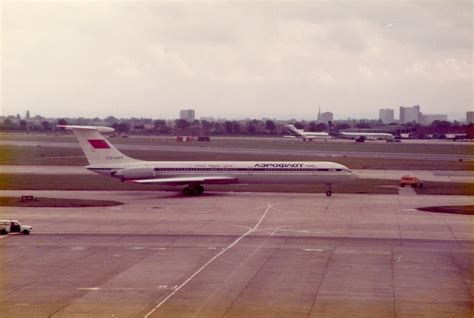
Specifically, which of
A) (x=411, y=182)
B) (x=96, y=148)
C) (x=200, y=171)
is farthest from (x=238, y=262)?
(x=411, y=182)

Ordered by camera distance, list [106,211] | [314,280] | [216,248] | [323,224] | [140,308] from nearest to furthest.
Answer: [140,308]
[314,280]
[216,248]
[323,224]
[106,211]

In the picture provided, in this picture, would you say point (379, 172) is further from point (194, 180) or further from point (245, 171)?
point (194, 180)

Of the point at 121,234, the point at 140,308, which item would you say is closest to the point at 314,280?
the point at 140,308

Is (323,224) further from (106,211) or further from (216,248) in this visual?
(106,211)

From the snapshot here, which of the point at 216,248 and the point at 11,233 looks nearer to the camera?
the point at 216,248

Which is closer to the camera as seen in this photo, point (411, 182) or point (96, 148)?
point (96, 148)

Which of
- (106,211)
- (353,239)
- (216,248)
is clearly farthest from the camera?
(106,211)

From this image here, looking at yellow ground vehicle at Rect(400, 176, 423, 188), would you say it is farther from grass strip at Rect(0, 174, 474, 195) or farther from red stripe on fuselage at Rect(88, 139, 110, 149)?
red stripe on fuselage at Rect(88, 139, 110, 149)
